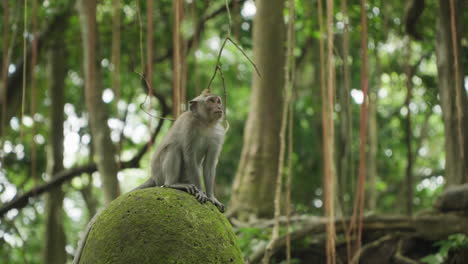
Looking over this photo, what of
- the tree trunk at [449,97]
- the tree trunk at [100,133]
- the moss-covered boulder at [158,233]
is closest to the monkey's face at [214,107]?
the moss-covered boulder at [158,233]

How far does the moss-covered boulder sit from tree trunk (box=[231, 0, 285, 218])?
5.33m

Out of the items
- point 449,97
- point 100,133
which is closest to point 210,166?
point 100,133

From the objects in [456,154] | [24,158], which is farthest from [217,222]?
[24,158]

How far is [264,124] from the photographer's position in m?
9.63

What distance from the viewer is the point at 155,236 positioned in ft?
12.6

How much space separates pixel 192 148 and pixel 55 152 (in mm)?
7047

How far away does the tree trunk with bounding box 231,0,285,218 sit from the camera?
9.50m

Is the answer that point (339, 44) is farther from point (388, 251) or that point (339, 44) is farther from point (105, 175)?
point (105, 175)

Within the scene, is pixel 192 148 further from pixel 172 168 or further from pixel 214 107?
pixel 214 107

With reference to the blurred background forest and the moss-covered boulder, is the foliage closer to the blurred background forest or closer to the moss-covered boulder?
the blurred background forest

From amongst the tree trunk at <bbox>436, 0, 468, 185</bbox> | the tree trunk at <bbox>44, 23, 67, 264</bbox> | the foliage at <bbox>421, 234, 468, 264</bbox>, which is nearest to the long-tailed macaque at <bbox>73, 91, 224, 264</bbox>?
the foliage at <bbox>421, 234, 468, 264</bbox>

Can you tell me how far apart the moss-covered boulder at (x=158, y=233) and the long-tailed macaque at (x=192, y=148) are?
118 cm

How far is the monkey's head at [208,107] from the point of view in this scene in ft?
18.0

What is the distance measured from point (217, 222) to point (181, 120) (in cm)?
171
